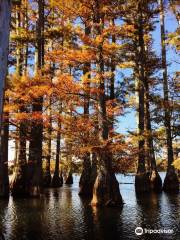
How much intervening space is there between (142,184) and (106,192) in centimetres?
887

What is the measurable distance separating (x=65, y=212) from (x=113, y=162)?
14.3ft

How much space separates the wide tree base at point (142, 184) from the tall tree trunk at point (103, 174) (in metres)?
7.98

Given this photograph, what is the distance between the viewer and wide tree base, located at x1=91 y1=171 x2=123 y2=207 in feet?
50.3

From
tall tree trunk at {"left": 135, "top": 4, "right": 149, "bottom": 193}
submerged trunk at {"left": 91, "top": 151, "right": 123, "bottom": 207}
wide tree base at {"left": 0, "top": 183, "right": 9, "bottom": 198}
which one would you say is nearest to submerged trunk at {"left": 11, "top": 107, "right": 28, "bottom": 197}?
wide tree base at {"left": 0, "top": 183, "right": 9, "bottom": 198}

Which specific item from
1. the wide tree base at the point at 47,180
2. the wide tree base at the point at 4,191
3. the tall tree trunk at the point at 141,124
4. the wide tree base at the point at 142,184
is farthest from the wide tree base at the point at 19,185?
the wide tree base at the point at 47,180

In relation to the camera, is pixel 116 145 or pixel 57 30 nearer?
pixel 116 145

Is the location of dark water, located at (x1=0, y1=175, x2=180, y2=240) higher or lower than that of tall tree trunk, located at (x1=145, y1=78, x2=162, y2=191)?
lower

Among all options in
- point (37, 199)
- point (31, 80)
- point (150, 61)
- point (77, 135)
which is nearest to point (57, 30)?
point (31, 80)

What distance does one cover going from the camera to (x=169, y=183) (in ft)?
82.8

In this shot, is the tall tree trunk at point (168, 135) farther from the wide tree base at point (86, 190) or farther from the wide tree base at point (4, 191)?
the wide tree base at point (4, 191)

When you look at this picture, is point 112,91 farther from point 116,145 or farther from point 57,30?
point 116,145

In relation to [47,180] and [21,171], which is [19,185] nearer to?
[21,171]

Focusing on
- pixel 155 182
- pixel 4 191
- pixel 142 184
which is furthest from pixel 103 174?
pixel 155 182

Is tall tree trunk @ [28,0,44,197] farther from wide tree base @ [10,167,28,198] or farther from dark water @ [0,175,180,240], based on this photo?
dark water @ [0,175,180,240]
